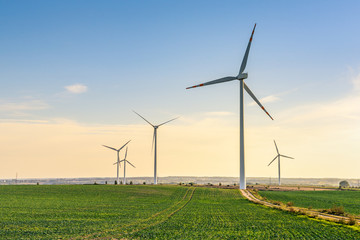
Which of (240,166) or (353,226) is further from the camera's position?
(240,166)

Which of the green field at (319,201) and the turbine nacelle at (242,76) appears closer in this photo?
the green field at (319,201)

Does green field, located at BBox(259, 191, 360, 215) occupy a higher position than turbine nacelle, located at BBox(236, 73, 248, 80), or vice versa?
turbine nacelle, located at BBox(236, 73, 248, 80)

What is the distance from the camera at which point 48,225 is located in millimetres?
44281

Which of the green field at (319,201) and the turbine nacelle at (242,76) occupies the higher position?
the turbine nacelle at (242,76)

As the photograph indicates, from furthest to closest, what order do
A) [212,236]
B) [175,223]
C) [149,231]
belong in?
[175,223], [149,231], [212,236]

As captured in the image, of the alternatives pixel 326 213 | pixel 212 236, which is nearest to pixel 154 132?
pixel 326 213

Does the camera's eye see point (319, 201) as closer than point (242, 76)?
Yes

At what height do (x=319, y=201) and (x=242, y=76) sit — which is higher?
(x=242, y=76)

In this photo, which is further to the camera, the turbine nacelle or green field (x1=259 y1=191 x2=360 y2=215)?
the turbine nacelle

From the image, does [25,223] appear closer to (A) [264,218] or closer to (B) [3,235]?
(B) [3,235]

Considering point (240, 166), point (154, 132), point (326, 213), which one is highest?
point (154, 132)

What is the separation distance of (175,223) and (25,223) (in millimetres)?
19401

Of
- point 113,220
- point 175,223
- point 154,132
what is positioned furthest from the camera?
point 154,132

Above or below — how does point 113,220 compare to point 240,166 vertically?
below
